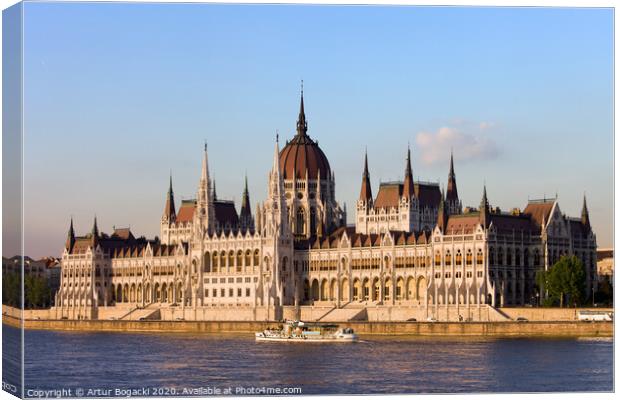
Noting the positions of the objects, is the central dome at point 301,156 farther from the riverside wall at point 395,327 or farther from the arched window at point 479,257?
the arched window at point 479,257

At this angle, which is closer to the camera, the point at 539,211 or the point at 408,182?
the point at 539,211

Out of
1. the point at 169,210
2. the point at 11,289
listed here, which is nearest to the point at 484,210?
the point at 169,210

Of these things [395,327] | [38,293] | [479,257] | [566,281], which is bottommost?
[395,327]

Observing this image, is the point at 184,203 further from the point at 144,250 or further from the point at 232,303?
the point at 232,303

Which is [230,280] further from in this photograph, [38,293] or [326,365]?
[326,365]

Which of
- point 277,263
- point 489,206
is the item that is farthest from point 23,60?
point 277,263

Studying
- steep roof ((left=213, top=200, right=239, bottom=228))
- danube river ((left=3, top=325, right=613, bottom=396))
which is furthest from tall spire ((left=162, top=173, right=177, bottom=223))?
danube river ((left=3, top=325, right=613, bottom=396))

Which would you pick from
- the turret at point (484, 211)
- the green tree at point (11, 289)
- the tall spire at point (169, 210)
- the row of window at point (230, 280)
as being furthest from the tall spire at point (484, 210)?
the green tree at point (11, 289)
